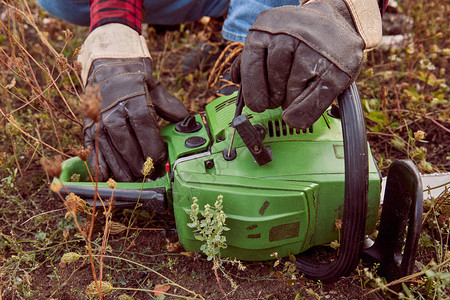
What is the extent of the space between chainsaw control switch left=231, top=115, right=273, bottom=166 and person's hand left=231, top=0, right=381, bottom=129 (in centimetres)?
6

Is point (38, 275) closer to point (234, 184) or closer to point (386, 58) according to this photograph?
point (234, 184)

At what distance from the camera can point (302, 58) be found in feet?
3.53

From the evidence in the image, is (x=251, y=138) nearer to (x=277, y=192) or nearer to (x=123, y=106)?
(x=277, y=192)

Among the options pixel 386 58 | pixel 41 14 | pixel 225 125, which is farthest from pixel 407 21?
pixel 41 14

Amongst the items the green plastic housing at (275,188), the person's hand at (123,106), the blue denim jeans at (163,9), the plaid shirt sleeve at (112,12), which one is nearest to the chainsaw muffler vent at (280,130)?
the green plastic housing at (275,188)

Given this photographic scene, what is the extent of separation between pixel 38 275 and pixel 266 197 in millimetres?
876

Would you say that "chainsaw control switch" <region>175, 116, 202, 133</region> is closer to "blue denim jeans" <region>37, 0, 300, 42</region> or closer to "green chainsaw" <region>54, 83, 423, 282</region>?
"green chainsaw" <region>54, 83, 423, 282</region>

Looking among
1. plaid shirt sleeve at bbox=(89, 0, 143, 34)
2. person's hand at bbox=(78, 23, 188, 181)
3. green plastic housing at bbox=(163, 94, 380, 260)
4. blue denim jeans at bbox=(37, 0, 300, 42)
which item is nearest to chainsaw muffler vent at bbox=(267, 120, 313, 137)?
green plastic housing at bbox=(163, 94, 380, 260)

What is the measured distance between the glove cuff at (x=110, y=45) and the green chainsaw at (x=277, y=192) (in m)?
0.43

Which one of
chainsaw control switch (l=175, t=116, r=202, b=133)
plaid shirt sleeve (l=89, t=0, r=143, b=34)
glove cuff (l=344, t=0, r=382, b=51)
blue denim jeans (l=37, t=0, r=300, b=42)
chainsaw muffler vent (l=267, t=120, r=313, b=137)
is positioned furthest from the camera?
blue denim jeans (l=37, t=0, r=300, b=42)

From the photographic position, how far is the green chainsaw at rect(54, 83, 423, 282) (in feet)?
3.89

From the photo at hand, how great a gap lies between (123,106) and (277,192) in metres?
0.60

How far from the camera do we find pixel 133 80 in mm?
1442

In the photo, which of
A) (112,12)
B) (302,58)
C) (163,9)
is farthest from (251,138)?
(163,9)
